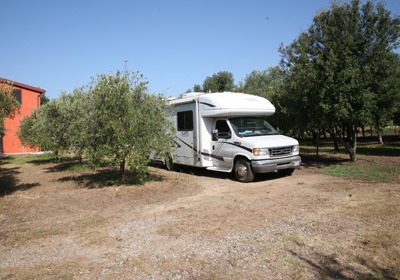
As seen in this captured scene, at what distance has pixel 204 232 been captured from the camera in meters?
5.38

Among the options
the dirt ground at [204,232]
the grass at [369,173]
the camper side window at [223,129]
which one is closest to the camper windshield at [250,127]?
the camper side window at [223,129]

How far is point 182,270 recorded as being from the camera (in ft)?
13.2

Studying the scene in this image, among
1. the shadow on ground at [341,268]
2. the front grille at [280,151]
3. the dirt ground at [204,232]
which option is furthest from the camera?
the front grille at [280,151]

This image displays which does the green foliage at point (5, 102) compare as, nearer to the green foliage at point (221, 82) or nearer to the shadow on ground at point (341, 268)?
the shadow on ground at point (341, 268)

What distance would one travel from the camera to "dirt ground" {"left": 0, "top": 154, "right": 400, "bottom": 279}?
404 cm

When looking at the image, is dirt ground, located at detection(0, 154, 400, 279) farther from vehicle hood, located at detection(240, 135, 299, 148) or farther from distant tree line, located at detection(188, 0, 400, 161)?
distant tree line, located at detection(188, 0, 400, 161)

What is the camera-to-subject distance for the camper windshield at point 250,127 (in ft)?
35.3

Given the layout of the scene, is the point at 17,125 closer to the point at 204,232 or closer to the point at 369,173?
the point at 369,173

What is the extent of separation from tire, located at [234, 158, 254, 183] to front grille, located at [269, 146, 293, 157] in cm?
80

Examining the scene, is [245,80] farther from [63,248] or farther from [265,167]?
[63,248]

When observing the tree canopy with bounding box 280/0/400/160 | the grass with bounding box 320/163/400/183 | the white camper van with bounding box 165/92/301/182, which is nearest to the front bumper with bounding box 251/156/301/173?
the white camper van with bounding box 165/92/301/182

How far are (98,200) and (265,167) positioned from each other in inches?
191

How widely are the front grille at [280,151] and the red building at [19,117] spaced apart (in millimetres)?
24584

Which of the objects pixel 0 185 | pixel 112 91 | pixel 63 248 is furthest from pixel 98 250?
pixel 0 185
